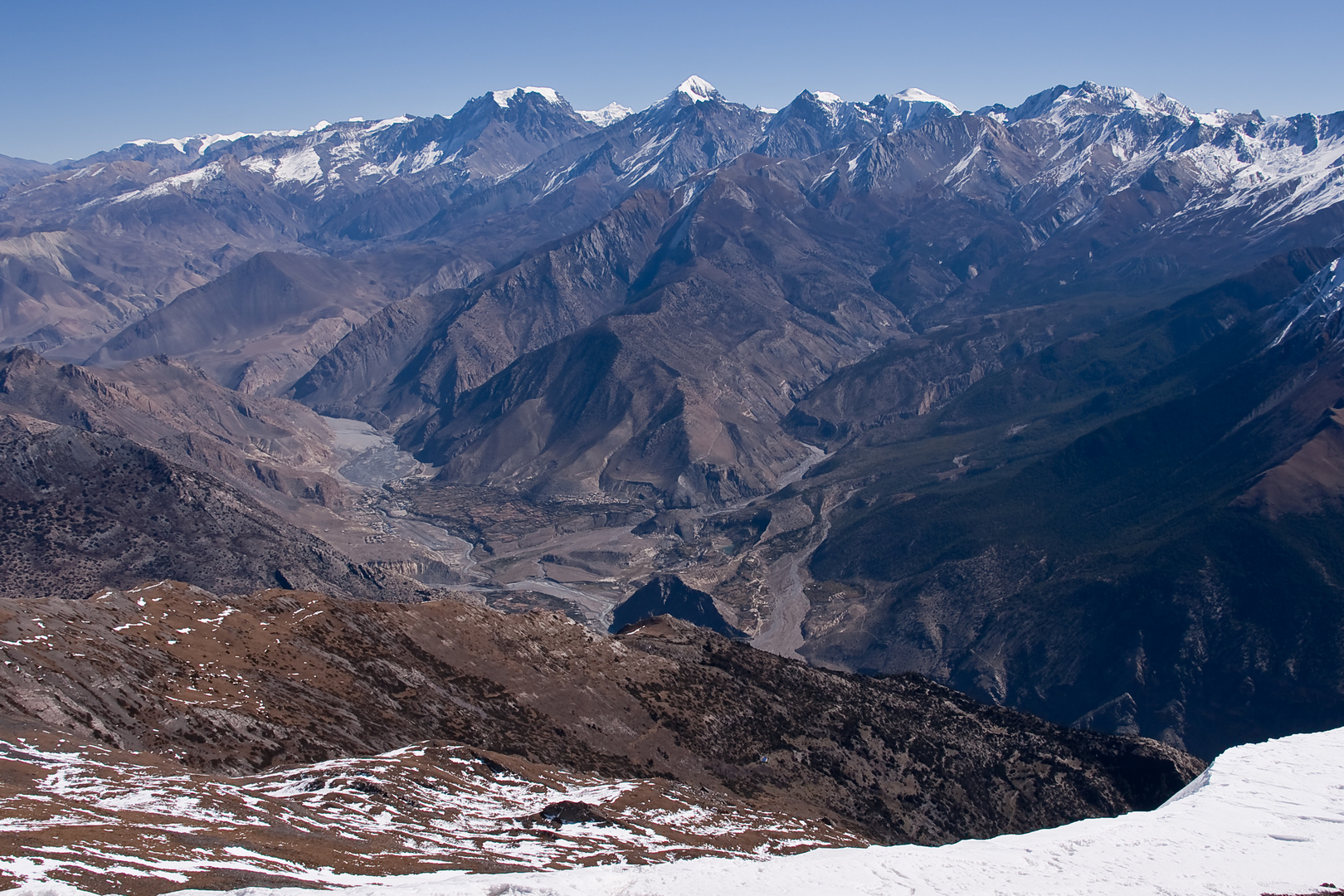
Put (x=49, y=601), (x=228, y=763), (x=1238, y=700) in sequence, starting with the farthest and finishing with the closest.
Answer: (x=1238, y=700), (x=49, y=601), (x=228, y=763)

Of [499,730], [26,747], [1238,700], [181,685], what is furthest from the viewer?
[1238,700]

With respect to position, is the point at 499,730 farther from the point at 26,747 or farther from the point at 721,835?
the point at 26,747

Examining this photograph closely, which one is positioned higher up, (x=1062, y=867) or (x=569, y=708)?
(x=569, y=708)

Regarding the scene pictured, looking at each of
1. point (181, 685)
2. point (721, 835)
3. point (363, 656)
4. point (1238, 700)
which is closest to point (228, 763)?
point (181, 685)

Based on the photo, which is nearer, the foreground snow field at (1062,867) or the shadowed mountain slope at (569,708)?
the foreground snow field at (1062,867)

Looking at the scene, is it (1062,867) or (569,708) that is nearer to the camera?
(1062,867)

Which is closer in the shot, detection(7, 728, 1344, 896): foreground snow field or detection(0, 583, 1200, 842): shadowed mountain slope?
detection(7, 728, 1344, 896): foreground snow field

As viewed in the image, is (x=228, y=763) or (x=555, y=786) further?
(x=555, y=786)

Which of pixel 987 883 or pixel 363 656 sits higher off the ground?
pixel 363 656
